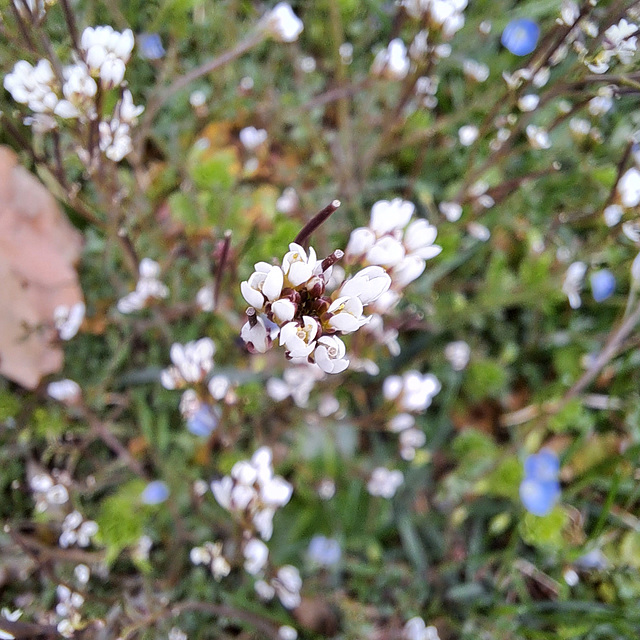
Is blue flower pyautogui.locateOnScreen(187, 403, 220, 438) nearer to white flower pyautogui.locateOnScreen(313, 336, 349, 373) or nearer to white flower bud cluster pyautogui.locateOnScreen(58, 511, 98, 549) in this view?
white flower bud cluster pyautogui.locateOnScreen(58, 511, 98, 549)

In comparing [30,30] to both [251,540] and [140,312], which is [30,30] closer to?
Result: [140,312]

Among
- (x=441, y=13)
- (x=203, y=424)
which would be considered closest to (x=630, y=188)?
(x=441, y=13)

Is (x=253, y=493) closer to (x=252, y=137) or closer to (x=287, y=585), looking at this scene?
(x=287, y=585)

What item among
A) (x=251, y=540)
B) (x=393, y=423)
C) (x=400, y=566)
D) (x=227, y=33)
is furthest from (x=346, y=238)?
(x=400, y=566)

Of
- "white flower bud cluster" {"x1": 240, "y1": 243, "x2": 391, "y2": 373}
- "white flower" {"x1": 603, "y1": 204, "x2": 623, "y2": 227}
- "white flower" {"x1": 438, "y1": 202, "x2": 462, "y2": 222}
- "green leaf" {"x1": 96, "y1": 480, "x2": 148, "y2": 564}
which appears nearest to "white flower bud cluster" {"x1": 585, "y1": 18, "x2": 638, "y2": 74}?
"white flower" {"x1": 603, "y1": 204, "x2": 623, "y2": 227}

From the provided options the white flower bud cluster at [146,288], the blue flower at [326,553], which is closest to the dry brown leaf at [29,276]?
the white flower bud cluster at [146,288]

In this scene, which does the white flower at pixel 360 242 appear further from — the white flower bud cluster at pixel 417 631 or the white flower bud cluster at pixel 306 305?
the white flower bud cluster at pixel 417 631

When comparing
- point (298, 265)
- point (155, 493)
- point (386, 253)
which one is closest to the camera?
point (298, 265)
